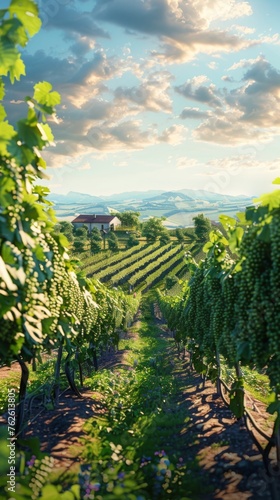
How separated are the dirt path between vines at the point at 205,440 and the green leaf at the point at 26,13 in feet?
26.4

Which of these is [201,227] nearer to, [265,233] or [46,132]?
[265,233]

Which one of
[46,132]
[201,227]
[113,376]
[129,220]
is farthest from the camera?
[129,220]

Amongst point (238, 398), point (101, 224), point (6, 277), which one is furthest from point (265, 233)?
point (101, 224)

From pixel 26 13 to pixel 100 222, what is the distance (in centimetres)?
17094

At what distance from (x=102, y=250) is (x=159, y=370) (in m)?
103

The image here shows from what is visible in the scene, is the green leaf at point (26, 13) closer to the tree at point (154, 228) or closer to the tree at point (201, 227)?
the tree at point (201, 227)

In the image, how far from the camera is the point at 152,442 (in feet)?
34.8

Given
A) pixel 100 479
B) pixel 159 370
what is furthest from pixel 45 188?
pixel 159 370

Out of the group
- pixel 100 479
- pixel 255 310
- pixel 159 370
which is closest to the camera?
pixel 255 310

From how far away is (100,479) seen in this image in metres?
7.50

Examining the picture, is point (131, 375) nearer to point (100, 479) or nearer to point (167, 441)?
point (167, 441)

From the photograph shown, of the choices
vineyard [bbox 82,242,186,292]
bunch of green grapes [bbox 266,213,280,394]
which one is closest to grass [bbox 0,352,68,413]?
bunch of green grapes [bbox 266,213,280,394]

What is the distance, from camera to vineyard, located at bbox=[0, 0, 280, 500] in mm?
3754

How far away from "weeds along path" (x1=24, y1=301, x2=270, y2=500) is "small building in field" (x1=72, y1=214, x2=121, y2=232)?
154 m
